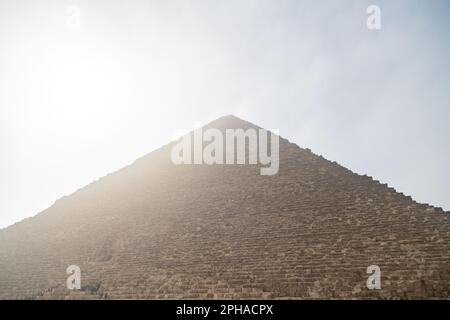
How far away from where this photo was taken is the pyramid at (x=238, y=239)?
23.2 ft

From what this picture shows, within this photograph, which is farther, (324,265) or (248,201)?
(248,201)

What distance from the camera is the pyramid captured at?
23.2ft

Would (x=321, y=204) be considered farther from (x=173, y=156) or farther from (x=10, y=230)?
(x=10, y=230)

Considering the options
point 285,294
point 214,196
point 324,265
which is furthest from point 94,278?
point 324,265

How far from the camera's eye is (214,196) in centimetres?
1085

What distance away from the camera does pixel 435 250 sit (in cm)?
699

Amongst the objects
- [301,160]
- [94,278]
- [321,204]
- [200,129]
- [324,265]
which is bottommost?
[94,278]

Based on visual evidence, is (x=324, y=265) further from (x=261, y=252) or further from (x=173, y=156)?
(x=173, y=156)

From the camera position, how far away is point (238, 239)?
349 inches

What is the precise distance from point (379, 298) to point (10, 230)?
44.8 feet

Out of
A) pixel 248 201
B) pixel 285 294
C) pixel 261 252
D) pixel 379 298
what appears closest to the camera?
pixel 379 298

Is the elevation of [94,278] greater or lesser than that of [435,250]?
lesser

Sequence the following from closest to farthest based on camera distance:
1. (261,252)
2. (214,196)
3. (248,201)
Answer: (261,252) → (248,201) → (214,196)

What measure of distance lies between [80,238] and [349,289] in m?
Result: 8.55
